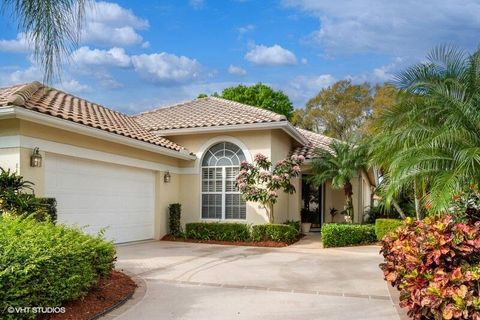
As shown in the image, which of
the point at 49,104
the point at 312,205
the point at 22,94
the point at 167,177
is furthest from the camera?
the point at 312,205

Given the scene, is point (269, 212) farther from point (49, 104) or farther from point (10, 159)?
point (10, 159)

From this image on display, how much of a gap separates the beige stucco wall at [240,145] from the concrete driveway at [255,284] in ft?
12.5

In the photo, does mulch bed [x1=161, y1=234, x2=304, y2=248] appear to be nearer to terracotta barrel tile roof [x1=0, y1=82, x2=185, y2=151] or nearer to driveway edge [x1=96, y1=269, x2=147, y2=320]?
terracotta barrel tile roof [x1=0, y1=82, x2=185, y2=151]

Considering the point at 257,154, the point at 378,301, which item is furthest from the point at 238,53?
the point at 378,301

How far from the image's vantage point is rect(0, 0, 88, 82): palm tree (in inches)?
136

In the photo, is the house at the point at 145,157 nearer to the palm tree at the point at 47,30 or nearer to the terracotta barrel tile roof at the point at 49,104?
the terracotta barrel tile roof at the point at 49,104

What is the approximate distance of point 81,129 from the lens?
12.5 m

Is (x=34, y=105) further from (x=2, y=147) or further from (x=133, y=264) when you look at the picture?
(x=133, y=264)

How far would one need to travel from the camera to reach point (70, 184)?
12742mm

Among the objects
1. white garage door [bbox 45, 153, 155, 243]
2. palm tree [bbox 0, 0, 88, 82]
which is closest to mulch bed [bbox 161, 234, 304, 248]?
white garage door [bbox 45, 153, 155, 243]

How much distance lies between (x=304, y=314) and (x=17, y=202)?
6.70 m

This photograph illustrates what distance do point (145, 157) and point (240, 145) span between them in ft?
12.5

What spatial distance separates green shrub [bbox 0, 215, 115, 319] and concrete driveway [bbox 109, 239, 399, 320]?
83 centimetres

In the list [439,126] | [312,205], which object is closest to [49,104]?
[439,126]
